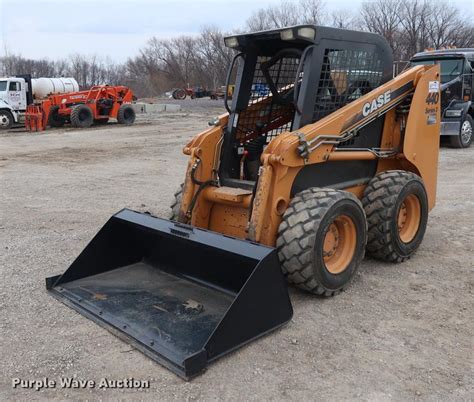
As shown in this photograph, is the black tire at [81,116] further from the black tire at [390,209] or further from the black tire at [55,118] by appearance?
the black tire at [390,209]

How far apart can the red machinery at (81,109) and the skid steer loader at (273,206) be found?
17539 mm

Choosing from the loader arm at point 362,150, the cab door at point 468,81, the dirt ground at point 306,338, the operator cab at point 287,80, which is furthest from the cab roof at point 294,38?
the cab door at point 468,81

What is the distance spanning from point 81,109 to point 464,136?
47.8ft

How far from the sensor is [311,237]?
3.69 metres

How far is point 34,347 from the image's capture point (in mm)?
3312

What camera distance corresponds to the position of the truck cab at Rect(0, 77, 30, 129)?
21.7 m

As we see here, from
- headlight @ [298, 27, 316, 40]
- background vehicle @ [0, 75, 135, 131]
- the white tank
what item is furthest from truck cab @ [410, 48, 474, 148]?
the white tank

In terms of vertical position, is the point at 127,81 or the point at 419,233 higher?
the point at 127,81

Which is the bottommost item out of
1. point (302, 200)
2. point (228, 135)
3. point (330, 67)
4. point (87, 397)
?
point (87, 397)

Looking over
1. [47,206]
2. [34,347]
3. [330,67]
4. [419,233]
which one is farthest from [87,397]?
[47,206]

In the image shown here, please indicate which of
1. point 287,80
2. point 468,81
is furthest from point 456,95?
point 287,80

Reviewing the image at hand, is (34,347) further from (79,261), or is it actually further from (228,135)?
(228,135)

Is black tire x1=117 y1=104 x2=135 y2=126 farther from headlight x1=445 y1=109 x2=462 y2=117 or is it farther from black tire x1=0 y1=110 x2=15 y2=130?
headlight x1=445 y1=109 x2=462 y2=117

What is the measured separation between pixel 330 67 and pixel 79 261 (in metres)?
2.60
